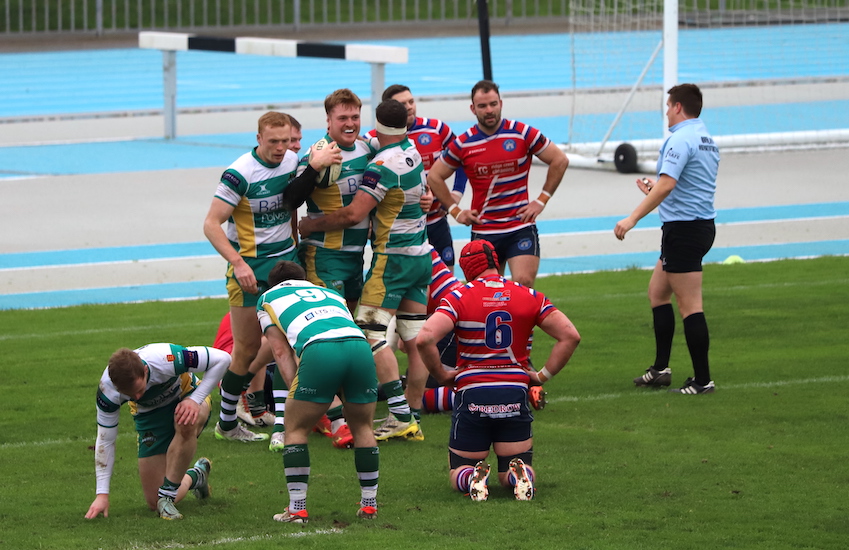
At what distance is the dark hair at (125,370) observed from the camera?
18.7 feet

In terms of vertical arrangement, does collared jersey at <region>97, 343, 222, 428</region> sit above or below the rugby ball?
below

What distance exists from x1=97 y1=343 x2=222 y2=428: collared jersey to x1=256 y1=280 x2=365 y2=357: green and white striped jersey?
388 millimetres

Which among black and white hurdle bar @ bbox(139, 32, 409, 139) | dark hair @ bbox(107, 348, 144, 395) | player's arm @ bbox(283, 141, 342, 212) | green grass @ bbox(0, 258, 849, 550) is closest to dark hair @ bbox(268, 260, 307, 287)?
dark hair @ bbox(107, 348, 144, 395)

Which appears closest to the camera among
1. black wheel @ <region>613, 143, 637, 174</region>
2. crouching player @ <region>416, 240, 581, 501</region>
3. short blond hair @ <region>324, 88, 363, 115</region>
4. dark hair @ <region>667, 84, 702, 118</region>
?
crouching player @ <region>416, 240, 581, 501</region>

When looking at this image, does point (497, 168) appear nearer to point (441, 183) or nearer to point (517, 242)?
point (441, 183)

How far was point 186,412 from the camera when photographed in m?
6.01

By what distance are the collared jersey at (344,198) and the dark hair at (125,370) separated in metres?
2.25

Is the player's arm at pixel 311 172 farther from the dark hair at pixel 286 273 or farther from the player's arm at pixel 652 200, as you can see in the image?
the player's arm at pixel 652 200

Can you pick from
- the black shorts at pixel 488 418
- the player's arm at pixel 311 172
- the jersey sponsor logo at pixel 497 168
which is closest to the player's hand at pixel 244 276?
the player's arm at pixel 311 172

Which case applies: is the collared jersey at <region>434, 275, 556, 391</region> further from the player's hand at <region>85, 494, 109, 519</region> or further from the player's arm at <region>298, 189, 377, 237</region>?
the player's hand at <region>85, 494, 109, 519</region>

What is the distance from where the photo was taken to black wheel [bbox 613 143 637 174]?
1948 cm

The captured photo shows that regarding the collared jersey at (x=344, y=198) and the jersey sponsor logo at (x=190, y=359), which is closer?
the jersey sponsor logo at (x=190, y=359)

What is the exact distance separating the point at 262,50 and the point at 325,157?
15063 mm

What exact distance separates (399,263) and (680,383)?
2466 millimetres
